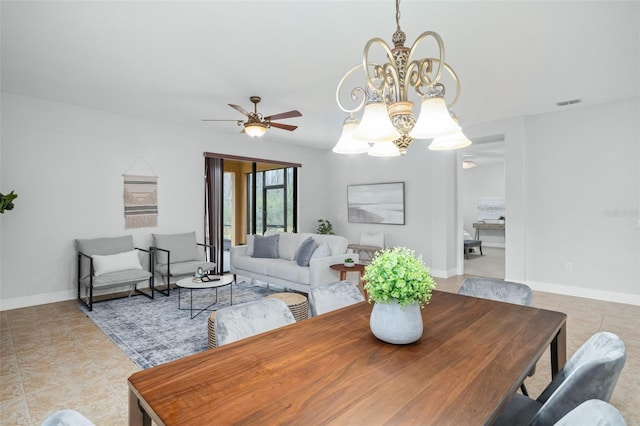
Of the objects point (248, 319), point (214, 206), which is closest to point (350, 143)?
point (248, 319)

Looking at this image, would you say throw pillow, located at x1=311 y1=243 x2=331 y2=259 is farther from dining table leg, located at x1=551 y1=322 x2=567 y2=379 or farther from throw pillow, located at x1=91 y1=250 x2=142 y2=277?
dining table leg, located at x1=551 y1=322 x2=567 y2=379

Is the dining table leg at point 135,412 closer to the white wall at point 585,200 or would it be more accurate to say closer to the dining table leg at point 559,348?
the dining table leg at point 559,348

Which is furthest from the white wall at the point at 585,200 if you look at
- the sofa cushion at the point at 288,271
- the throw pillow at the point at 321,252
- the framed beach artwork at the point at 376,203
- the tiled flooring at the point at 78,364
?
the sofa cushion at the point at 288,271

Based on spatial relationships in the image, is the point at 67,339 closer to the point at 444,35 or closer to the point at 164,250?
the point at 164,250

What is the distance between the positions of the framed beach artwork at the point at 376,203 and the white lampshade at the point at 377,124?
18.0 ft

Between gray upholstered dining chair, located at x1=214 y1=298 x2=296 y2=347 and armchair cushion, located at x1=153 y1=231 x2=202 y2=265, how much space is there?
4.01 metres

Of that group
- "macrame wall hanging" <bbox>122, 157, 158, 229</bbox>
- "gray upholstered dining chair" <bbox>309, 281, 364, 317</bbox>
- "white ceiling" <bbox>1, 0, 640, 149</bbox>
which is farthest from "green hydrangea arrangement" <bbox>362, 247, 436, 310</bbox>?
"macrame wall hanging" <bbox>122, 157, 158, 229</bbox>

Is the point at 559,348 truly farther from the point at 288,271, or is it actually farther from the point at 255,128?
the point at 255,128

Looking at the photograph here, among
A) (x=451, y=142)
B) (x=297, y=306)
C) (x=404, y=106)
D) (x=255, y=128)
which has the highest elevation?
(x=255, y=128)

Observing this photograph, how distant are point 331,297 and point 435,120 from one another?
3.91 feet

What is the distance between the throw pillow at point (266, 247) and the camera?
548cm

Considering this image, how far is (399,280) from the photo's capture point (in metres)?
1.33

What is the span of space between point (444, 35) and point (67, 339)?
14.7 ft

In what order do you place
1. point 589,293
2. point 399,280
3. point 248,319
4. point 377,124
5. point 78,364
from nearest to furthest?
point 399,280 < point 377,124 < point 248,319 < point 78,364 < point 589,293
